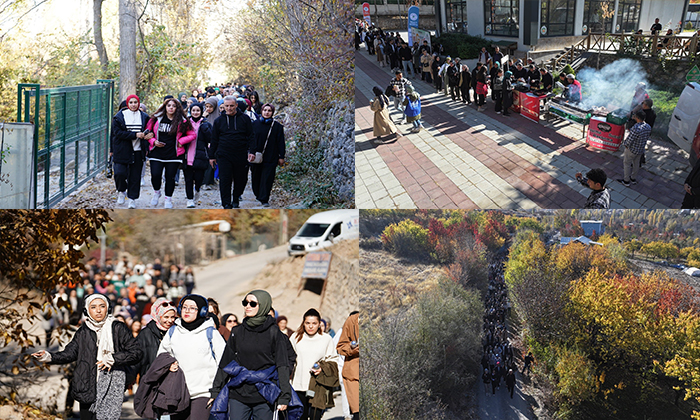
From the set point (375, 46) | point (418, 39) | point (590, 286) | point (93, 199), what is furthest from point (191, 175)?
point (375, 46)

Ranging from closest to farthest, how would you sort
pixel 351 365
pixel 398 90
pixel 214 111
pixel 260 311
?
1. pixel 260 311
2. pixel 351 365
3. pixel 214 111
4. pixel 398 90

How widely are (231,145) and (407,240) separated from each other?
240 centimetres

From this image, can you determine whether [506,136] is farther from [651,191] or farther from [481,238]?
[481,238]

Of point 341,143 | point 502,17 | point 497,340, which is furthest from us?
point 502,17

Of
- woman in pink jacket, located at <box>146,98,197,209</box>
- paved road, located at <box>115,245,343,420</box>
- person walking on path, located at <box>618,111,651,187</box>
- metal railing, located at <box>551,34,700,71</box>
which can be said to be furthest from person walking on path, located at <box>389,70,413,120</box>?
paved road, located at <box>115,245,343,420</box>

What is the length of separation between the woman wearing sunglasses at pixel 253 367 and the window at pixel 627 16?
12.7 meters

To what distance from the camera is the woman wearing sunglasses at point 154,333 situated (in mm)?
3430

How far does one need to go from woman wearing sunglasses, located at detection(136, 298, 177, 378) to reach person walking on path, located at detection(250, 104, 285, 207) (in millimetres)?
2427

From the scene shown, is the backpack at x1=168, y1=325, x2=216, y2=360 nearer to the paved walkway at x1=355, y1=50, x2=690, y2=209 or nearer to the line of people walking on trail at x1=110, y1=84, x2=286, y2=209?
the line of people walking on trail at x1=110, y1=84, x2=286, y2=209

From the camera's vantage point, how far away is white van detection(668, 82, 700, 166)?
694cm

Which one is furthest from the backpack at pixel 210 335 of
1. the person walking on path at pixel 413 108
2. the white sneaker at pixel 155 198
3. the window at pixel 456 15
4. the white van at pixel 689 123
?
the window at pixel 456 15

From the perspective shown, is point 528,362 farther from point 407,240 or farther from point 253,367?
point 253,367

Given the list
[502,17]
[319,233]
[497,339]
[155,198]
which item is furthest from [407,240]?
[502,17]

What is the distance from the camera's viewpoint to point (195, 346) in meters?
3.29
